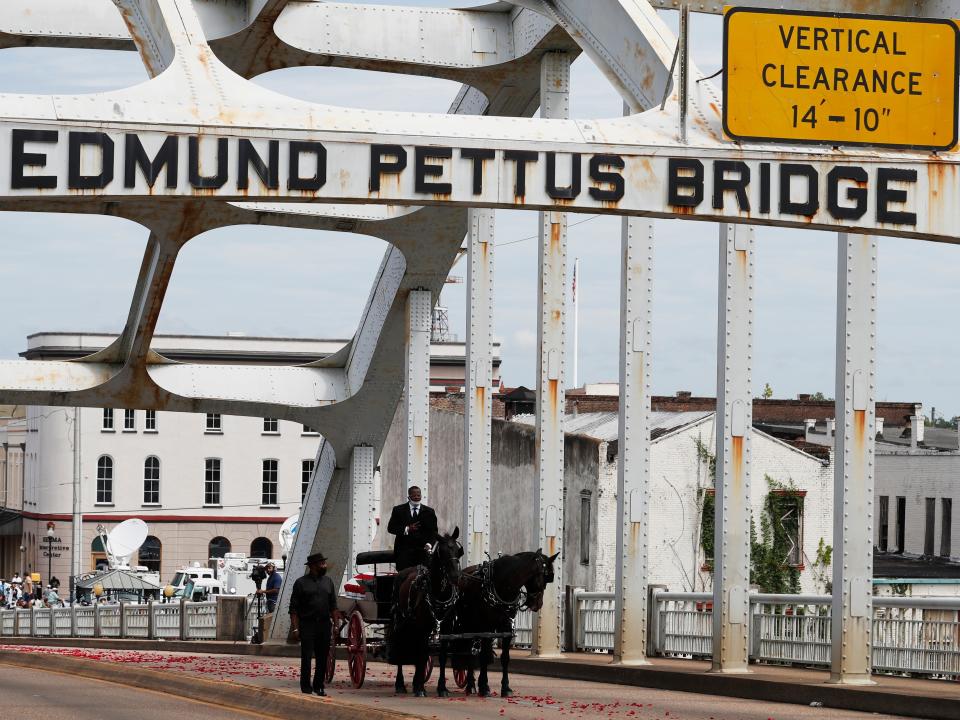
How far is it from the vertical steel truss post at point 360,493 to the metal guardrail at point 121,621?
3802mm

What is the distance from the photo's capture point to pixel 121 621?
3659 centimetres

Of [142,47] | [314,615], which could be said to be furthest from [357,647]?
[142,47]

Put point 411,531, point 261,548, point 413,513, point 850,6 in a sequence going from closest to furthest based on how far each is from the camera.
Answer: point 850,6 → point 411,531 → point 413,513 → point 261,548

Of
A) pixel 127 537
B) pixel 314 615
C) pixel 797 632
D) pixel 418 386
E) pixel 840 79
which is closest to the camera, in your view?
pixel 840 79

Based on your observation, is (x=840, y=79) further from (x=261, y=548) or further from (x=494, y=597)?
(x=261, y=548)

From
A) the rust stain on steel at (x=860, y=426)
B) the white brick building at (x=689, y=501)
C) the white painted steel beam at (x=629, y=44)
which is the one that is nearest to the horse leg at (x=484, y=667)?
the rust stain on steel at (x=860, y=426)

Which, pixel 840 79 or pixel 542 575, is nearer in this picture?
pixel 840 79

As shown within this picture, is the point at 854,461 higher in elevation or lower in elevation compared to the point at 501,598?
higher

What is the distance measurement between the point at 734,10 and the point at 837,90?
936 mm

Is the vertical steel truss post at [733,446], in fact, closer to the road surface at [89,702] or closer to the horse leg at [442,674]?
the horse leg at [442,674]

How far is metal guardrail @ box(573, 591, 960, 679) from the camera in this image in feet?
57.0

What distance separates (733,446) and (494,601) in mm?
3103

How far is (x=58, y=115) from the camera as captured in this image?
448 inches

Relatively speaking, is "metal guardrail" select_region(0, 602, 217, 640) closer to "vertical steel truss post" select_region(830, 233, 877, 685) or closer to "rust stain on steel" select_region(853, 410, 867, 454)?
"vertical steel truss post" select_region(830, 233, 877, 685)
